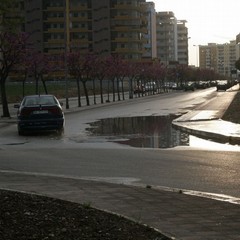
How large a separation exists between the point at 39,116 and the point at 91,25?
4427 inches

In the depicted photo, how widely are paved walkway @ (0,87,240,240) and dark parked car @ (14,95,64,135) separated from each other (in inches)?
389

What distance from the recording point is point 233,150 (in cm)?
1431

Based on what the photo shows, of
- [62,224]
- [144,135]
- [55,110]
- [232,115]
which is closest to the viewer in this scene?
[62,224]

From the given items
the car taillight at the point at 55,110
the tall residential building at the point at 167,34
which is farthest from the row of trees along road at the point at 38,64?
the tall residential building at the point at 167,34

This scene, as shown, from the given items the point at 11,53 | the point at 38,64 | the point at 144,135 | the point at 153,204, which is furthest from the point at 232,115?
the point at 38,64

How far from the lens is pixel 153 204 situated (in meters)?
7.23

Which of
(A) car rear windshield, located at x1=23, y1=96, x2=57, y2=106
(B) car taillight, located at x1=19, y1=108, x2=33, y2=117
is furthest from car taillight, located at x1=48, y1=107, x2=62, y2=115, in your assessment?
(B) car taillight, located at x1=19, y1=108, x2=33, y2=117

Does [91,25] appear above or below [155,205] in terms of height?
above

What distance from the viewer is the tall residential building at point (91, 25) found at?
128 meters

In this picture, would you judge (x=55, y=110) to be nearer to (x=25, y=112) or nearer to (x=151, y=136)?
(x=25, y=112)

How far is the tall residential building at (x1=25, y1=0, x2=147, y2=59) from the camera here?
127625 millimetres

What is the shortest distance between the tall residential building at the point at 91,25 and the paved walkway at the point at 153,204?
119 meters

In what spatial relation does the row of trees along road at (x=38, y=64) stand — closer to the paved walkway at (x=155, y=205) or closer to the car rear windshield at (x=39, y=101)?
the paved walkway at (x=155, y=205)

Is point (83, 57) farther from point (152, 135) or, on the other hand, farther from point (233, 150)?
point (233, 150)
